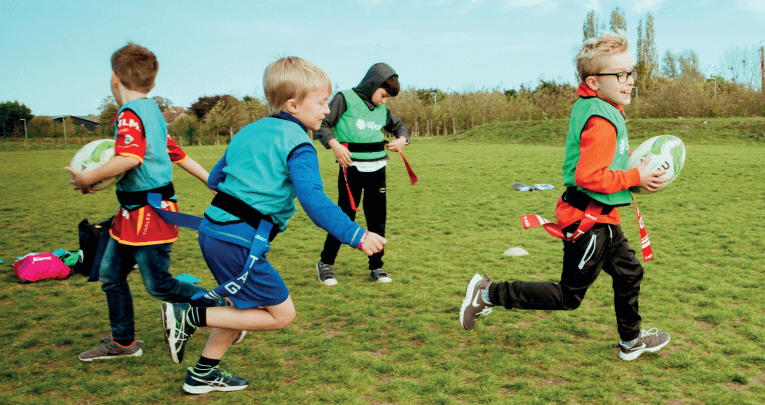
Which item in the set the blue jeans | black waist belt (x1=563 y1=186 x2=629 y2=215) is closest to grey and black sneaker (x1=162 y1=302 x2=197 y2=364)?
the blue jeans

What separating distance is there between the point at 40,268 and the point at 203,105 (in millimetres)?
61158

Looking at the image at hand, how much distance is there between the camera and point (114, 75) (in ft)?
10.9

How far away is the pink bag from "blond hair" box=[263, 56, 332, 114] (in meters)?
3.85

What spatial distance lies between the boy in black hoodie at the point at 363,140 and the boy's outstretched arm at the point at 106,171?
2.00 metres

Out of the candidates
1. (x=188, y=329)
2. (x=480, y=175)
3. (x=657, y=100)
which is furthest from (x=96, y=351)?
(x=657, y=100)

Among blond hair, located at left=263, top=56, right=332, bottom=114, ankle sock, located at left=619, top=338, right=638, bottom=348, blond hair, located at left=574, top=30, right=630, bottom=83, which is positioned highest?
blond hair, located at left=574, top=30, right=630, bottom=83

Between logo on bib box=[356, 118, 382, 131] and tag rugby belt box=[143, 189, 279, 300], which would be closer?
tag rugby belt box=[143, 189, 279, 300]

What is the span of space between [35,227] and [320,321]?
634cm

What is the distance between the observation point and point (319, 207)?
2.47m

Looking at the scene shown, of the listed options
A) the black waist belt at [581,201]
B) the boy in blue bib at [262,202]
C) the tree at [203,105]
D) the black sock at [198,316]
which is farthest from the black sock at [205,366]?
the tree at [203,105]

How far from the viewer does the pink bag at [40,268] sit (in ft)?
17.4

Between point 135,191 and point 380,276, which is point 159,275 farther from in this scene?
point 380,276

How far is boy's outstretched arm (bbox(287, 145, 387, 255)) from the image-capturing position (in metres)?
2.38

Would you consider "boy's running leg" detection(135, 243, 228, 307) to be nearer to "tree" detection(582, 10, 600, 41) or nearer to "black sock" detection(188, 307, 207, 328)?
"black sock" detection(188, 307, 207, 328)
